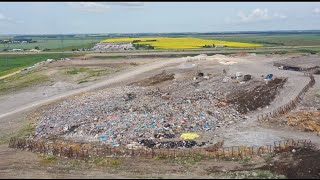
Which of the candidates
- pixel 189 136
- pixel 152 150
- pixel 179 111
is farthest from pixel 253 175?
pixel 179 111

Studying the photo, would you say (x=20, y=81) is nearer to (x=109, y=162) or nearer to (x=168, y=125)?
(x=168, y=125)

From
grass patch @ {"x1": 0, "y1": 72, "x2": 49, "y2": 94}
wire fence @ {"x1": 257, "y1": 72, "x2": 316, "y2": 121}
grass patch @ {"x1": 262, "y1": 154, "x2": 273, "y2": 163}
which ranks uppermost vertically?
wire fence @ {"x1": 257, "y1": 72, "x2": 316, "y2": 121}

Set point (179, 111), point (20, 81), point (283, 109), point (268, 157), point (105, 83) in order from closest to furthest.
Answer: point (268, 157) < point (179, 111) < point (283, 109) < point (105, 83) < point (20, 81)

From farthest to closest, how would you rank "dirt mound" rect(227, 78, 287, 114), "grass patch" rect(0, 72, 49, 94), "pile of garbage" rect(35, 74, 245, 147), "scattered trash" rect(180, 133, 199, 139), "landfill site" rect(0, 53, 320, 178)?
1. "grass patch" rect(0, 72, 49, 94)
2. "dirt mound" rect(227, 78, 287, 114)
3. "pile of garbage" rect(35, 74, 245, 147)
4. "scattered trash" rect(180, 133, 199, 139)
5. "landfill site" rect(0, 53, 320, 178)

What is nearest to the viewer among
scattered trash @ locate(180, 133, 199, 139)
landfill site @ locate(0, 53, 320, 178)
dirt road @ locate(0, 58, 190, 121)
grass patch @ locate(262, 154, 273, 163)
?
landfill site @ locate(0, 53, 320, 178)

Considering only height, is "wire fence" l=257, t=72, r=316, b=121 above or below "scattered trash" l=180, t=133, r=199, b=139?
above

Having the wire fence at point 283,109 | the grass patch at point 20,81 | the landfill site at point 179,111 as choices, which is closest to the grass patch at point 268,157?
the landfill site at point 179,111

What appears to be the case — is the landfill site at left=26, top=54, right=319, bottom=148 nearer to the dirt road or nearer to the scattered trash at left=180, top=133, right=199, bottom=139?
the scattered trash at left=180, top=133, right=199, bottom=139

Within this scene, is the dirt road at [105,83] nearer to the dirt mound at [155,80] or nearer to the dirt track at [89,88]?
the dirt track at [89,88]

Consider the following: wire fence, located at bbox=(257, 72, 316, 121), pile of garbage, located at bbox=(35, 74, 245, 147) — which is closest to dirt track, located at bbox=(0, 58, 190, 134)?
pile of garbage, located at bbox=(35, 74, 245, 147)

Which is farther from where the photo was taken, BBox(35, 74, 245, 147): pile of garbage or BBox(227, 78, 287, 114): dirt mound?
BBox(227, 78, 287, 114): dirt mound
